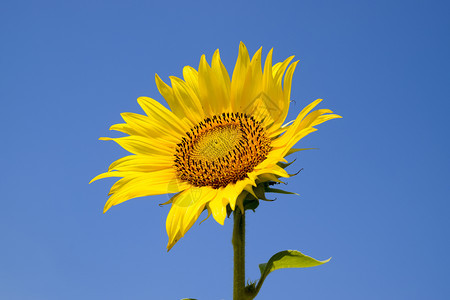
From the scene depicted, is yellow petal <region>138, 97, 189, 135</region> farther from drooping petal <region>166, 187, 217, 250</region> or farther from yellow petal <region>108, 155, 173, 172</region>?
drooping petal <region>166, 187, 217, 250</region>

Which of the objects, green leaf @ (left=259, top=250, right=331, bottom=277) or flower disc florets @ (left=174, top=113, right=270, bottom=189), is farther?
flower disc florets @ (left=174, top=113, right=270, bottom=189)

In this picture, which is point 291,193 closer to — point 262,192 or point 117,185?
point 262,192

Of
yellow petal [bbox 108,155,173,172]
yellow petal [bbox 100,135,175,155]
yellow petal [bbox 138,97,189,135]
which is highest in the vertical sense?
yellow petal [bbox 138,97,189,135]

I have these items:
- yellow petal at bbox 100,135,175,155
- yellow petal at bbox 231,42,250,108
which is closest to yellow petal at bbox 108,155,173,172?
yellow petal at bbox 100,135,175,155

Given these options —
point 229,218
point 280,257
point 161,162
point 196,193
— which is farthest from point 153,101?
point 280,257

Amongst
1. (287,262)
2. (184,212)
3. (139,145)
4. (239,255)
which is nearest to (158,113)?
(139,145)

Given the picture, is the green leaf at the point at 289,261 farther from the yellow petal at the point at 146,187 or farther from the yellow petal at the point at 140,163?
the yellow petal at the point at 140,163

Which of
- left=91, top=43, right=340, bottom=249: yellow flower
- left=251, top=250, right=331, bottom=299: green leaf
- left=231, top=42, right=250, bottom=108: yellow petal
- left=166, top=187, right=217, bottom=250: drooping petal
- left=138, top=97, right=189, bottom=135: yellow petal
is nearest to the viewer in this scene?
left=166, top=187, right=217, bottom=250: drooping petal
